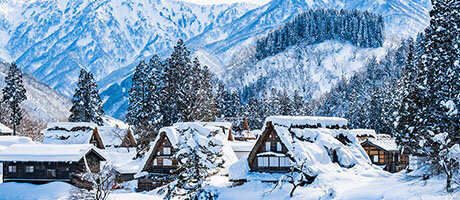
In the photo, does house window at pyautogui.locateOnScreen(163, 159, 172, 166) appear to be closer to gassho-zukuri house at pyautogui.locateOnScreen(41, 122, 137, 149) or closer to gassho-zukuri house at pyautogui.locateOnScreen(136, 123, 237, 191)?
gassho-zukuri house at pyautogui.locateOnScreen(136, 123, 237, 191)

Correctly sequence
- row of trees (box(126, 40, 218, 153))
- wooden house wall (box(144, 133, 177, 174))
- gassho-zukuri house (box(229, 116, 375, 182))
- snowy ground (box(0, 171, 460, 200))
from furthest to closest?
row of trees (box(126, 40, 218, 153)) → wooden house wall (box(144, 133, 177, 174)) → gassho-zukuri house (box(229, 116, 375, 182)) → snowy ground (box(0, 171, 460, 200))

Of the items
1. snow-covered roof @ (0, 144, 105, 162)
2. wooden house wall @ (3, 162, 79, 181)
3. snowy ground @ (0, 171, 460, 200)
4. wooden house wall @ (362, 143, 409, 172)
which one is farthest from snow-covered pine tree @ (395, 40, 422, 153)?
Result: wooden house wall @ (3, 162, 79, 181)

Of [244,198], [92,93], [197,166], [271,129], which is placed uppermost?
[92,93]

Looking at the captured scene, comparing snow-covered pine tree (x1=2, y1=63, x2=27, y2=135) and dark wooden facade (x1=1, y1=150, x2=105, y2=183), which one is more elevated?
snow-covered pine tree (x1=2, y1=63, x2=27, y2=135)

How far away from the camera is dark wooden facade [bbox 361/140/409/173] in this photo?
190 ft

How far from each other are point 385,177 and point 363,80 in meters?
117

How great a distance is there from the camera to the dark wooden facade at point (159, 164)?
160ft

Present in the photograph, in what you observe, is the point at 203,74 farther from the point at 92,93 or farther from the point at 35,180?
the point at 35,180

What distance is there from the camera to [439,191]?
29.3m

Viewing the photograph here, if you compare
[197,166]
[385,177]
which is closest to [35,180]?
[197,166]

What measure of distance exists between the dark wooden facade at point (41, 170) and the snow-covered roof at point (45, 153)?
1.49 ft

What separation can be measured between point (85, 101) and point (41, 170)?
102ft

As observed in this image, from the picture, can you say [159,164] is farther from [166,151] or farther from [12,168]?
[12,168]

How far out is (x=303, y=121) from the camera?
47625 mm
